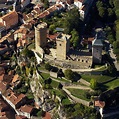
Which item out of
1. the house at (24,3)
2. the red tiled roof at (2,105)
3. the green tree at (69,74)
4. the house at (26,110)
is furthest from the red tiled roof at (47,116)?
the house at (24,3)

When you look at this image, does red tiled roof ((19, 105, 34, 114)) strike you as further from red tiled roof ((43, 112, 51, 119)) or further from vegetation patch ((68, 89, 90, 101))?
vegetation patch ((68, 89, 90, 101))

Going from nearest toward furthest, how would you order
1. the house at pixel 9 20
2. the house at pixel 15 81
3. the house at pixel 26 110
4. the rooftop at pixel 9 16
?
the house at pixel 26 110 < the house at pixel 15 81 < the house at pixel 9 20 < the rooftop at pixel 9 16

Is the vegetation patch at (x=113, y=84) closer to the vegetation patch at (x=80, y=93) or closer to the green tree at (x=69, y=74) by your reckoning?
the vegetation patch at (x=80, y=93)

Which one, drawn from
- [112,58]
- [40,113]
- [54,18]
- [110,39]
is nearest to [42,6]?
[54,18]

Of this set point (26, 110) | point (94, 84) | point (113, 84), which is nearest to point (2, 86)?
point (26, 110)

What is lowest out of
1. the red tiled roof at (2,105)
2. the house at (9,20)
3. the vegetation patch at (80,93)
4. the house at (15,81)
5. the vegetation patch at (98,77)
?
the red tiled roof at (2,105)

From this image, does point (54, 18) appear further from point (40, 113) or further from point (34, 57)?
point (40, 113)
